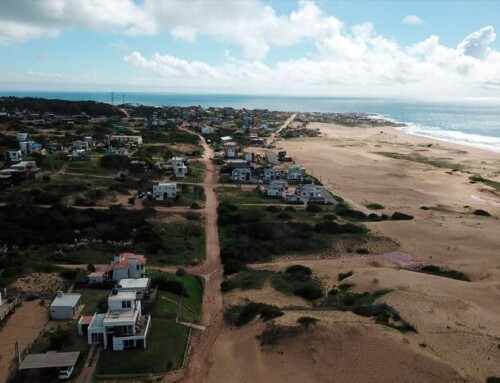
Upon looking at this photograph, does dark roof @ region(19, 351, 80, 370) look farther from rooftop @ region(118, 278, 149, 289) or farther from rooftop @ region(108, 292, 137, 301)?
rooftop @ region(118, 278, 149, 289)

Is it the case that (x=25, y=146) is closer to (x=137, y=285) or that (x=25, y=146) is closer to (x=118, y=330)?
(x=137, y=285)

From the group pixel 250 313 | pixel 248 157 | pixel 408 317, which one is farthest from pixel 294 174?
pixel 408 317

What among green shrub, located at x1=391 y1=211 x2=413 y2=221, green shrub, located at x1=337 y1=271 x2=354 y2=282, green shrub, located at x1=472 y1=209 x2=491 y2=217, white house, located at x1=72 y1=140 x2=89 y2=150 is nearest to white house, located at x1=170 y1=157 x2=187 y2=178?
white house, located at x1=72 y1=140 x2=89 y2=150

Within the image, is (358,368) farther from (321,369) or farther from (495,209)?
(495,209)

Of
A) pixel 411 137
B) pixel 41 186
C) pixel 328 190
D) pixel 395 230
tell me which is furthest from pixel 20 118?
pixel 411 137

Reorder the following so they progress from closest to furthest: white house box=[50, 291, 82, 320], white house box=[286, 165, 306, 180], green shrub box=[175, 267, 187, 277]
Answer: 1. white house box=[50, 291, 82, 320]
2. green shrub box=[175, 267, 187, 277]
3. white house box=[286, 165, 306, 180]

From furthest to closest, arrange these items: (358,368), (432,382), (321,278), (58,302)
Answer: (321,278) < (58,302) < (358,368) < (432,382)
